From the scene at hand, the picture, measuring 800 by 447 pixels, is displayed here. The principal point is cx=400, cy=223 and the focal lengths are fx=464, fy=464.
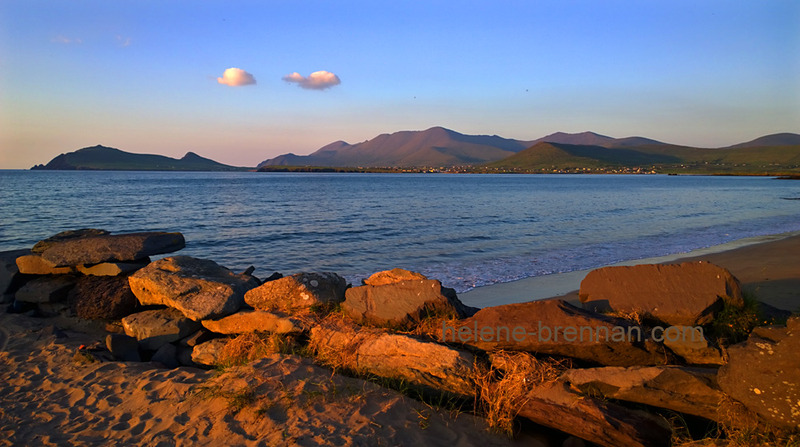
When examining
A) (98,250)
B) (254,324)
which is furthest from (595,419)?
(98,250)

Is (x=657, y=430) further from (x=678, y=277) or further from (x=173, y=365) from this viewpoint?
(x=173, y=365)

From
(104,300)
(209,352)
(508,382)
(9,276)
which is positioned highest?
(9,276)

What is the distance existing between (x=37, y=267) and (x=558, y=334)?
10.2 meters

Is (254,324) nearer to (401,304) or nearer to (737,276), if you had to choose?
(401,304)

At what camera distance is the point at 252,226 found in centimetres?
2609

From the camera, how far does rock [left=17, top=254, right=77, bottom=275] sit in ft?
30.8

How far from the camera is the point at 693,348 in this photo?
16.2 feet

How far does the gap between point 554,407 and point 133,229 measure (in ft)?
89.6

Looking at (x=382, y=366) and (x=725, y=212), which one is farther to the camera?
(x=725, y=212)

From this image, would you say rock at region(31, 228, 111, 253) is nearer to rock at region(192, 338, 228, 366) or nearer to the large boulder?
rock at region(192, 338, 228, 366)

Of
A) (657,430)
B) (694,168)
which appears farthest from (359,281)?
(694,168)

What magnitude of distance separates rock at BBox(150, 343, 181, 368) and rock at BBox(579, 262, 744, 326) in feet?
20.5

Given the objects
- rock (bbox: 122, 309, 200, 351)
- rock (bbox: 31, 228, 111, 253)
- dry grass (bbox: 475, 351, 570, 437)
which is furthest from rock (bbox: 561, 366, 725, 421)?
rock (bbox: 31, 228, 111, 253)

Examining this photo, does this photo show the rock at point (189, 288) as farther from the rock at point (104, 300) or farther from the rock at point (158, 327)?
the rock at point (104, 300)
